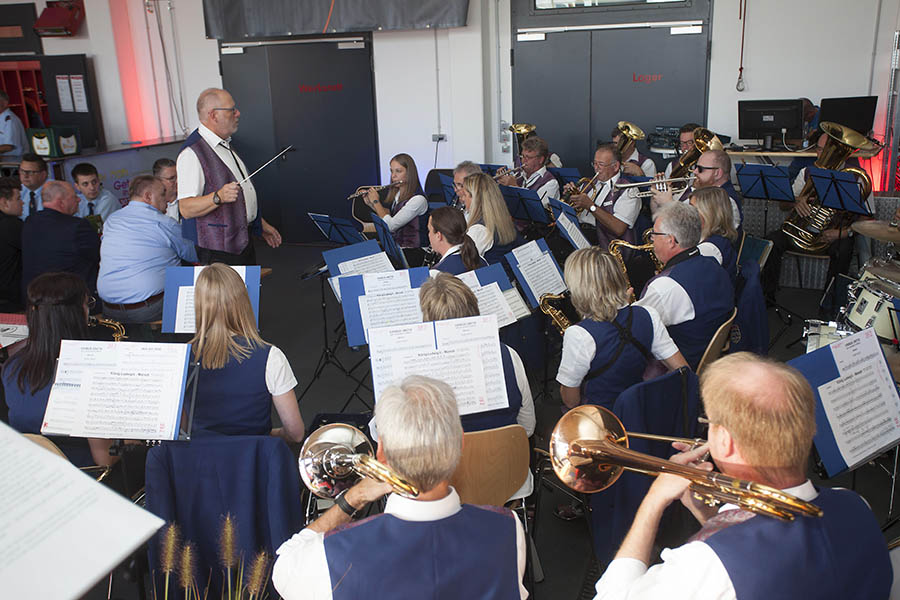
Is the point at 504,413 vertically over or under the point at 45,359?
under

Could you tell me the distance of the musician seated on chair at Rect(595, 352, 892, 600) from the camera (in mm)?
1420

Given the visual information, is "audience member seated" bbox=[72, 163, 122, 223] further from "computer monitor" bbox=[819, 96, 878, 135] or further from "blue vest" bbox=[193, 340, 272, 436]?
"computer monitor" bbox=[819, 96, 878, 135]

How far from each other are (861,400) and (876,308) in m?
1.26

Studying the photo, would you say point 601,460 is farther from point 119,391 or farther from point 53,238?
point 53,238

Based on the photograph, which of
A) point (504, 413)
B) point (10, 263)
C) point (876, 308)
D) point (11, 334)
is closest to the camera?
point (504, 413)

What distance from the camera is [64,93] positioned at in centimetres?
984

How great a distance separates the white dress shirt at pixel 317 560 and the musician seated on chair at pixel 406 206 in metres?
4.33

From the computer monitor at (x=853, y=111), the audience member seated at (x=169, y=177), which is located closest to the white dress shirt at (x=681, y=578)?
the audience member seated at (x=169, y=177)

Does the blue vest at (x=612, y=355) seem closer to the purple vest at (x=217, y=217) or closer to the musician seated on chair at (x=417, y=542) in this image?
the musician seated on chair at (x=417, y=542)

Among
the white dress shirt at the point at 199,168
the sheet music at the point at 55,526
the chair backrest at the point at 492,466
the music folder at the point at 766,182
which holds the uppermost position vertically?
the white dress shirt at the point at 199,168

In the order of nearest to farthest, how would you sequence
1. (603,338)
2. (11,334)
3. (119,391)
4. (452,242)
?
(119,391) → (603,338) → (11,334) → (452,242)

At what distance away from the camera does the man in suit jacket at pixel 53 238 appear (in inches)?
187

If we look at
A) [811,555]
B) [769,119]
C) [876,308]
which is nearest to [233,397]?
[811,555]

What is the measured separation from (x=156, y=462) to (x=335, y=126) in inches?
285
